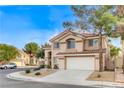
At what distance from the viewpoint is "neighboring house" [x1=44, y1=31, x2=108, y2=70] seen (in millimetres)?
10094

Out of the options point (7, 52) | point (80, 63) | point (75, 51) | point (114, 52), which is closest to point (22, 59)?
point (7, 52)

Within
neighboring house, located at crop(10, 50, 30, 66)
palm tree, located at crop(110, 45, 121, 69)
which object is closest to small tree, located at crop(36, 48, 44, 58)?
neighboring house, located at crop(10, 50, 30, 66)

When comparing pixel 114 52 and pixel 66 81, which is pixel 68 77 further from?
pixel 114 52

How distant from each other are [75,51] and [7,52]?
6.00ft

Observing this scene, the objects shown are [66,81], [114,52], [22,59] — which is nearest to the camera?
[114,52]

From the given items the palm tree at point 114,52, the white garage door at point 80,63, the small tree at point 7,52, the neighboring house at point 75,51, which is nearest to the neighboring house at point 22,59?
the small tree at point 7,52

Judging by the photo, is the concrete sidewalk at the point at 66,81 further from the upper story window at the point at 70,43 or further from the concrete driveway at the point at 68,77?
the upper story window at the point at 70,43

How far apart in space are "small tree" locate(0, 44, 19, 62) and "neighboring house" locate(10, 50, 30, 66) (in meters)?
0.10

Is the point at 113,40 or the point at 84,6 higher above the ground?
the point at 84,6

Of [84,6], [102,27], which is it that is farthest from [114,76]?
[84,6]

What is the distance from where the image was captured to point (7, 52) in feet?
34.1

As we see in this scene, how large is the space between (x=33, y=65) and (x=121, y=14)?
2691 millimetres
